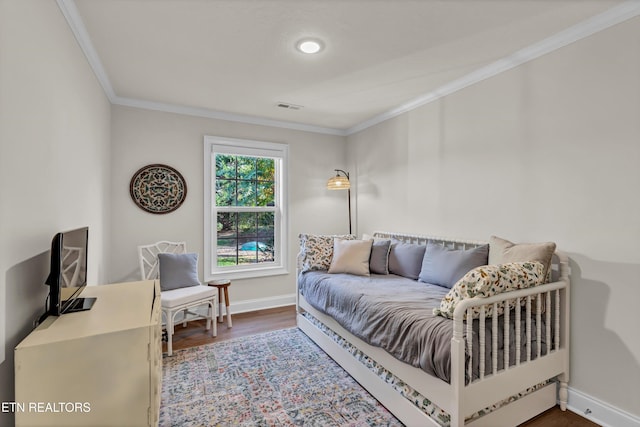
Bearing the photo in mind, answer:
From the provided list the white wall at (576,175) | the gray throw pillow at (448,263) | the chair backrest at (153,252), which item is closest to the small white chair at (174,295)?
the chair backrest at (153,252)

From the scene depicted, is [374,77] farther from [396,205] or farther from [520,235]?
[520,235]

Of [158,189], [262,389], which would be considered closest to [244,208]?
[158,189]

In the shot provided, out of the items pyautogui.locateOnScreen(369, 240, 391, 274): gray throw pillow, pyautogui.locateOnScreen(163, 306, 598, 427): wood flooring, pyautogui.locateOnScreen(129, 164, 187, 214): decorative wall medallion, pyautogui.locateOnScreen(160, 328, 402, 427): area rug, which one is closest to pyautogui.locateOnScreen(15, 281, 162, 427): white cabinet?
pyautogui.locateOnScreen(160, 328, 402, 427): area rug

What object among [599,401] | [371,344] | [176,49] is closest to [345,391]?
[371,344]

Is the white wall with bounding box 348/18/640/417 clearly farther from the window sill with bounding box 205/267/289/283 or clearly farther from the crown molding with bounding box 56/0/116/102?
the crown molding with bounding box 56/0/116/102

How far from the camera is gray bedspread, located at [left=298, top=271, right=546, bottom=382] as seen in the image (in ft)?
5.54

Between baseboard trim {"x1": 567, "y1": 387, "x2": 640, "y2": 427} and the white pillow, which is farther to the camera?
the white pillow

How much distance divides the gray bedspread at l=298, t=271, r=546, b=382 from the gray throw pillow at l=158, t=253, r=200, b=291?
3.98 feet

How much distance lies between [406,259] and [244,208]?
2.15 metres

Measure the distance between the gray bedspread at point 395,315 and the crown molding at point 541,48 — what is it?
6.13 ft

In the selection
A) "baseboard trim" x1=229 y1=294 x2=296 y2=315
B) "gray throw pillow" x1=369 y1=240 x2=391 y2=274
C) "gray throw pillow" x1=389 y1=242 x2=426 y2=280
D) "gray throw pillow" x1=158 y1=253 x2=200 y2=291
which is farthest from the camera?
"baseboard trim" x1=229 y1=294 x2=296 y2=315

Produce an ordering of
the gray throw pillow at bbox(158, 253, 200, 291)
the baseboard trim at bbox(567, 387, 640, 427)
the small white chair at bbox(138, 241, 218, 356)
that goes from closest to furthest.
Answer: the baseboard trim at bbox(567, 387, 640, 427)
the small white chair at bbox(138, 241, 218, 356)
the gray throw pillow at bbox(158, 253, 200, 291)

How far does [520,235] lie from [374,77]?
1808mm

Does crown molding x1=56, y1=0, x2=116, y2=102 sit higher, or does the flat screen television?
crown molding x1=56, y1=0, x2=116, y2=102
